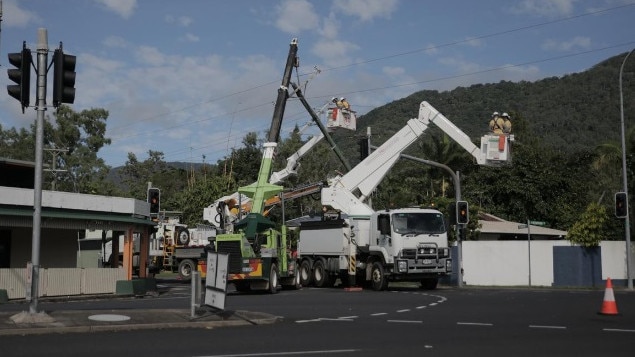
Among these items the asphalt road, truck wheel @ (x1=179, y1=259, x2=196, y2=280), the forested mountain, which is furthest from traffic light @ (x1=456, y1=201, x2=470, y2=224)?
the forested mountain

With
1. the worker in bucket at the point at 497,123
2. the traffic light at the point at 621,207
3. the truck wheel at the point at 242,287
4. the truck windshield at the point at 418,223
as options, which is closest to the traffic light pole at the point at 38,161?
the truck wheel at the point at 242,287

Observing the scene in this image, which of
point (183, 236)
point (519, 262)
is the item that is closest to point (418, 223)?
point (519, 262)

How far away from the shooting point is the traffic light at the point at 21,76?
15422 mm

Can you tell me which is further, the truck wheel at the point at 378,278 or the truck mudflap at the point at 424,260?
the truck wheel at the point at 378,278

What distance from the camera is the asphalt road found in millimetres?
12219

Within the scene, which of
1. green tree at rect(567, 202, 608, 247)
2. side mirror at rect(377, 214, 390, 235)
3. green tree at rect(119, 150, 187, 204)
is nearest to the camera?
side mirror at rect(377, 214, 390, 235)

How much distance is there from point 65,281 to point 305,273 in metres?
12.4

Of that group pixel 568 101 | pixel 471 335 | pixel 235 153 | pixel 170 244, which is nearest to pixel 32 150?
pixel 235 153

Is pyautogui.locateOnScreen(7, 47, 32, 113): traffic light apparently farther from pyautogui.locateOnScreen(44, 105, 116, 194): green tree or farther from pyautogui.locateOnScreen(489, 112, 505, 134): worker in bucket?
pyautogui.locateOnScreen(44, 105, 116, 194): green tree

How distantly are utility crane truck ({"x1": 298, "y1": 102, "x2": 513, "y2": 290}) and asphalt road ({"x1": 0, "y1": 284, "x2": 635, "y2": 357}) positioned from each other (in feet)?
30.5

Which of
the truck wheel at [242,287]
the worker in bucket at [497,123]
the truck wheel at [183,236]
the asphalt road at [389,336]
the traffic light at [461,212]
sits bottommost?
the truck wheel at [242,287]

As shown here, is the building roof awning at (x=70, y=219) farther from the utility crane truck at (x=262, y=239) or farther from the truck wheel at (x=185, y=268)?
the truck wheel at (x=185, y=268)

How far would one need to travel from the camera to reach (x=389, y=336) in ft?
46.9

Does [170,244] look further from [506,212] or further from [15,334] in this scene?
[15,334]
